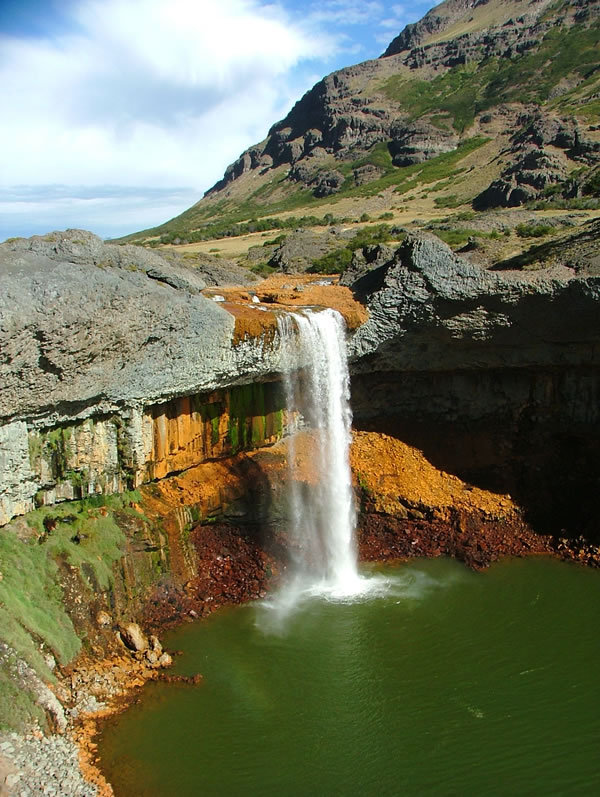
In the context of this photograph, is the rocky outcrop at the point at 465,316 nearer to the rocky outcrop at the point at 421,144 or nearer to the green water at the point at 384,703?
the green water at the point at 384,703

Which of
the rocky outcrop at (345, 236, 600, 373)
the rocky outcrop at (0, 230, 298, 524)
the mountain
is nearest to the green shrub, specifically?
the mountain

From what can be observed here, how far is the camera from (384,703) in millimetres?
12188

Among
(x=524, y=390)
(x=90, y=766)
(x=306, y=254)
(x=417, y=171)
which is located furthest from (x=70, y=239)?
(x=417, y=171)

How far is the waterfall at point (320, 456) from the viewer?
1658cm

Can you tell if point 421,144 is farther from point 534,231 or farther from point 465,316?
point 465,316

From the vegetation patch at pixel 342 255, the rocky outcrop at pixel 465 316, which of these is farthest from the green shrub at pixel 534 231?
the rocky outcrop at pixel 465 316

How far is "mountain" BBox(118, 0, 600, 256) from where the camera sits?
50.5 m

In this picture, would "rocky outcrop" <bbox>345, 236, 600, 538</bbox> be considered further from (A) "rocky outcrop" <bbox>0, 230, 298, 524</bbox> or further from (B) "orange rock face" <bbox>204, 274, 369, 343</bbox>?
(A) "rocky outcrop" <bbox>0, 230, 298, 524</bbox>

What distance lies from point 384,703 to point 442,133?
78.0 meters

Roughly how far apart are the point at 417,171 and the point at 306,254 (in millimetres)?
46557

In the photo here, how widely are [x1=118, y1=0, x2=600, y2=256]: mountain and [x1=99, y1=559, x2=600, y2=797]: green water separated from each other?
28953 mm

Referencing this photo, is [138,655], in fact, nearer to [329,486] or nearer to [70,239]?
[329,486]

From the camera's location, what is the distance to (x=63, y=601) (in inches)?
516

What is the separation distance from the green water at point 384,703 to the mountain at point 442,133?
95.0 ft
